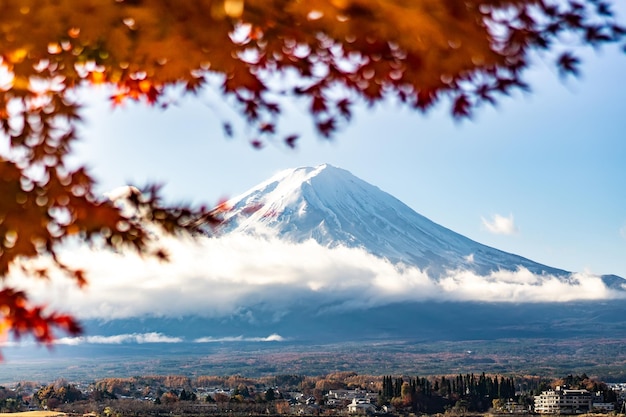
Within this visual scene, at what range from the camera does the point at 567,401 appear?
194 feet

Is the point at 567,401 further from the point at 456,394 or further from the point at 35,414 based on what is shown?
the point at 35,414

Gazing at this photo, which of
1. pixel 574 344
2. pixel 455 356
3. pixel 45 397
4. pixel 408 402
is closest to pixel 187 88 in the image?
pixel 408 402

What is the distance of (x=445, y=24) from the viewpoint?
2.39 meters

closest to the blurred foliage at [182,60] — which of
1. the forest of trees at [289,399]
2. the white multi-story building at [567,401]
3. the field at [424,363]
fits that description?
the forest of trees at [289,399]

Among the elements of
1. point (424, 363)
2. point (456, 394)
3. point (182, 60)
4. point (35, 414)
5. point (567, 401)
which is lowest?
point (424, 363)

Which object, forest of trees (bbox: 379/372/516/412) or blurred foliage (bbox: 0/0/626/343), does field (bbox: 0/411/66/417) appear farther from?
blurred foliage (bbox: 0/0/626/343)

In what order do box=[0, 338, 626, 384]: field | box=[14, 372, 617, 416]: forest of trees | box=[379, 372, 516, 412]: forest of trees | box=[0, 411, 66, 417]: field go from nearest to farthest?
box=[0, 411, 66, 417]: field, box=[379, 372, 516, 412]: forest of trees, box=[14, 372, 617, 416]: forest of trees, box=[0, 338, 626, 384]: field

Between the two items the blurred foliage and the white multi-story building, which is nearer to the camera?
the blurred foliage

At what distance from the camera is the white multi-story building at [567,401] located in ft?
189

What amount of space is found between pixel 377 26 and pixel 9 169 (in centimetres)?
179

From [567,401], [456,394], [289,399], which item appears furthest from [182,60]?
[289,399]

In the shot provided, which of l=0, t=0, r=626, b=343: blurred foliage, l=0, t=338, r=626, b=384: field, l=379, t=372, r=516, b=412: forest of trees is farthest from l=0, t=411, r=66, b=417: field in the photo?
l=0, t=338, r=626, b=384: field

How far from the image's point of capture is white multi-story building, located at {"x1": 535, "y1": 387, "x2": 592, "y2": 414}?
57.6 meters

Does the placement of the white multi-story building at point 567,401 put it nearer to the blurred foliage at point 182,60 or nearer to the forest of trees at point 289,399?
the forest of trees at point 289,399
